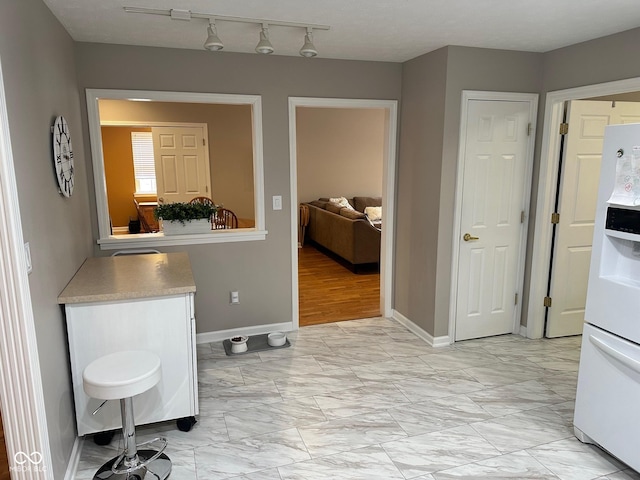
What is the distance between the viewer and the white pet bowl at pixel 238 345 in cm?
368

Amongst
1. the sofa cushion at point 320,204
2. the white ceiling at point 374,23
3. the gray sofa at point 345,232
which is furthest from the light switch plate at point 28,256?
the sofa cushion at point 320,204

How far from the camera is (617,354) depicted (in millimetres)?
2221

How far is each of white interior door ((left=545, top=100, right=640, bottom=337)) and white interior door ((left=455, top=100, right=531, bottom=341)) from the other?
307mm

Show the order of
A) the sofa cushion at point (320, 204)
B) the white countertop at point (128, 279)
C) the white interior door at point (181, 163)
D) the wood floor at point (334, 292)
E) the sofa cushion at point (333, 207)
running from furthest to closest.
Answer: the sofa cushion at point (320, 204), the sofa cushion at point (333, 207), the white interior door at point (181, 163), the wood floor at point (334, 292), the white countertop at point (128, 279)

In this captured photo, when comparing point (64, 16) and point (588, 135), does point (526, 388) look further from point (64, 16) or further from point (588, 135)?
point (64, 16)

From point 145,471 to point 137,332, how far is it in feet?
2.30

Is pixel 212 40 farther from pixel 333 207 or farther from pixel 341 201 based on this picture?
pixel 341 201

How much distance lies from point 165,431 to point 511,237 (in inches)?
121

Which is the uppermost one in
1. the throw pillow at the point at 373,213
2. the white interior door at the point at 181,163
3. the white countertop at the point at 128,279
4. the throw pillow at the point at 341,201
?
the white interior door at the point at 181,163

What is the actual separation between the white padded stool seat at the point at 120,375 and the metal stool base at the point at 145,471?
0.50 metres

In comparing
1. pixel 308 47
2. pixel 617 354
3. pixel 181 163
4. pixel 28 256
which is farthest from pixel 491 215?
pixel 181 163

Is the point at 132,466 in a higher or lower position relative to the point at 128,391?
lower

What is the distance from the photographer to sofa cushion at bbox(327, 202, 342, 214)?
7032 millimetres

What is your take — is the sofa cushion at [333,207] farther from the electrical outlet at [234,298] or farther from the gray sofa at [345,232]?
the electrical outlet at [234,298]
